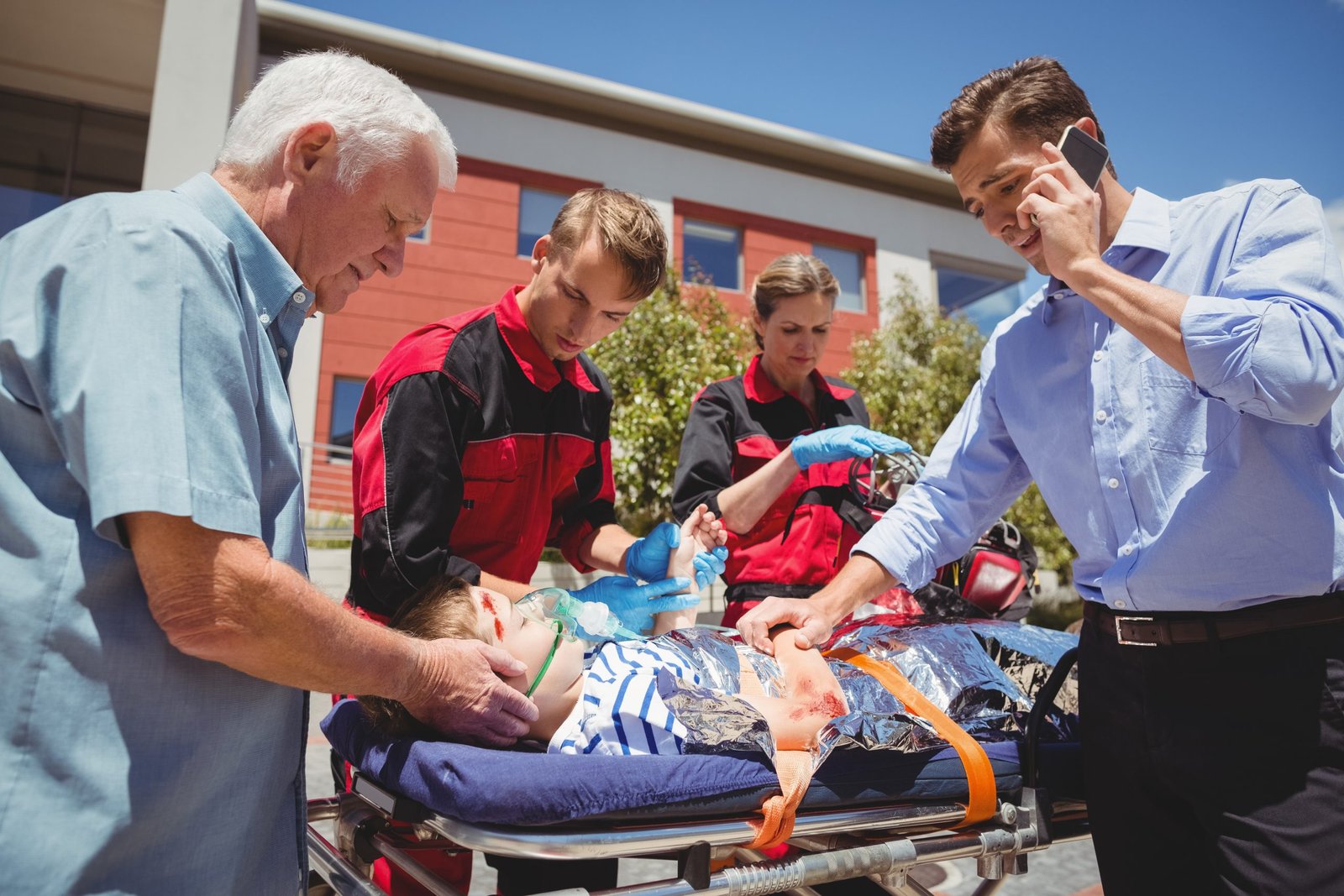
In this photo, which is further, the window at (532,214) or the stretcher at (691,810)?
the window at (532,214)

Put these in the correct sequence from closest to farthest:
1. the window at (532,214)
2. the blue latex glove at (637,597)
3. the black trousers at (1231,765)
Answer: the black trousers at (1231,765) → the blue latex glove at (637,597) → the window at (532,214)

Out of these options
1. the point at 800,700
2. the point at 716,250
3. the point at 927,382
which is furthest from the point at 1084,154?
the point at 716,250

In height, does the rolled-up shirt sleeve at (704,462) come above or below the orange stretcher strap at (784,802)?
above

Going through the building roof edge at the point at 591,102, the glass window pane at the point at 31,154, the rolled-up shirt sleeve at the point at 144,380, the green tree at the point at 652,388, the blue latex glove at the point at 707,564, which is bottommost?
the blue latex glove at the point at 707,564

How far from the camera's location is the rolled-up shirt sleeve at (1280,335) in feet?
4.14

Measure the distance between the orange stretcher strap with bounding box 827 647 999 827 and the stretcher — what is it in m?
0.01

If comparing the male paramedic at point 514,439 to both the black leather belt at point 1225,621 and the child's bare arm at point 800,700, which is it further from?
the black leather belt at point 1225,621

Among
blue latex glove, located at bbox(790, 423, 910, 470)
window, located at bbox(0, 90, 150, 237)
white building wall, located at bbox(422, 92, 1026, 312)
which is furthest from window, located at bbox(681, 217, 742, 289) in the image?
blue latex glove, located at bbox(790, 423, 910, 470)

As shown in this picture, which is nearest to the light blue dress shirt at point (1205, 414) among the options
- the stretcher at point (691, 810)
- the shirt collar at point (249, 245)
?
the stretcher at point (691, 810)

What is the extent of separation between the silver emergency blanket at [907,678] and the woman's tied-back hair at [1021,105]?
1145mm

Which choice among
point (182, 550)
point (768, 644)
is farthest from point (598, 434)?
point (182, 550)

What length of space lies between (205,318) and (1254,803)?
68.2 inches

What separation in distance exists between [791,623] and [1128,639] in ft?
2.47

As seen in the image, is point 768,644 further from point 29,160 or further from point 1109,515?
point 29,160
